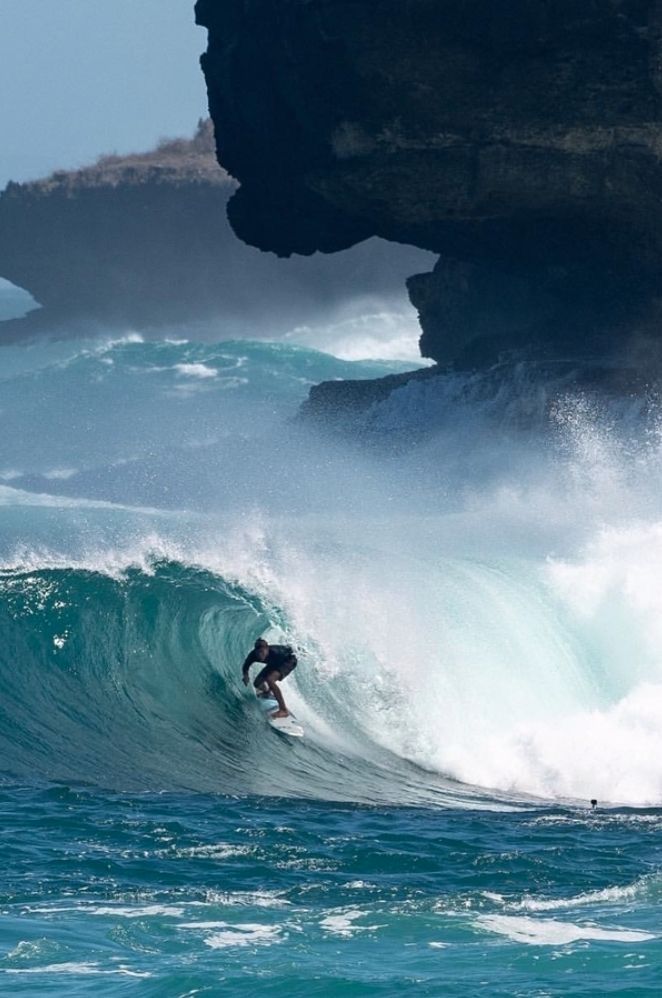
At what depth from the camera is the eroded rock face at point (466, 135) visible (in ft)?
108

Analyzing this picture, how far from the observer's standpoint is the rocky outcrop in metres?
92.0

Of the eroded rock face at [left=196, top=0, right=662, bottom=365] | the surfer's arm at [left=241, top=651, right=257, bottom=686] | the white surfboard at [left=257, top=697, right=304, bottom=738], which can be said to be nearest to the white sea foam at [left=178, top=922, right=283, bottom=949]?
the white surfboard at [left=257, top=697, right=304, bottom=738]

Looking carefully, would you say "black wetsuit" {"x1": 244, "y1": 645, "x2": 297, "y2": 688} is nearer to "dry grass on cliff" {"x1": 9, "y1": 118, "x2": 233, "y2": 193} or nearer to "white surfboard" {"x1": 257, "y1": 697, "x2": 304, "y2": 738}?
"white surfboard" {"x1": 257, "y1": 697, "x2": 304, "y2": 738}

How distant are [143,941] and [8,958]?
0.86 metres

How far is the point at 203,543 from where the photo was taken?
2288cm

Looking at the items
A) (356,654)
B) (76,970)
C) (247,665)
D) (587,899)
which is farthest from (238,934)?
(356,654)

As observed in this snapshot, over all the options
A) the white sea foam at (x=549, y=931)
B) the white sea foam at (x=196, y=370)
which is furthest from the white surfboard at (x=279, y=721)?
the white sea foam at (x=196, y=370)

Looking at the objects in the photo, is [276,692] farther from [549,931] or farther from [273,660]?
[549,931]

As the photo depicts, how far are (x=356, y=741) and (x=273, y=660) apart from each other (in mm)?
1132

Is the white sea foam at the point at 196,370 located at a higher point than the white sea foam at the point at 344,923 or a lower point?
higher

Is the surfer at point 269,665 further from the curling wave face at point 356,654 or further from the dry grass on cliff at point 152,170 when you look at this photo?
the dry grass on cliff at point 152,170

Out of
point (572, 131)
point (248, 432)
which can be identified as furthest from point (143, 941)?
point (248, 432)

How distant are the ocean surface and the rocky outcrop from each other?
55.2 metres

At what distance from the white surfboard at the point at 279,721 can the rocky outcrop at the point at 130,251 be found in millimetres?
72300
